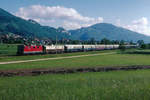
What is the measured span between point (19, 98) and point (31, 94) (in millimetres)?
944

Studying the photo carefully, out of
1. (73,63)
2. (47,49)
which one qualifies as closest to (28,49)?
(47,49)

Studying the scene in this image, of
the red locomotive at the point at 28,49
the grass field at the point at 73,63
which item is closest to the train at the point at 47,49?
the red locomotive at the point at 28,49

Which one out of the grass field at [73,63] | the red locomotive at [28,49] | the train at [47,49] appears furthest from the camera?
the train at [47,49]

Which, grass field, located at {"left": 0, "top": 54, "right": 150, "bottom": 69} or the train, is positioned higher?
the train

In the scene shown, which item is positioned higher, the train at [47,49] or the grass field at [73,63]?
the train at [47,49]

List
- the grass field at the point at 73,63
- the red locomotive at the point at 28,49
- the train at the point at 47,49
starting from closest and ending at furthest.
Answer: the grass field at the point at 73,63 → the red locomotive at the point at 28,49 → the train at the point at 47,49

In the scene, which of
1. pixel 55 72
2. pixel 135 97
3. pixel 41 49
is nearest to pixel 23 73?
pixel 55 72

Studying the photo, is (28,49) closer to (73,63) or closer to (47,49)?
(47,49)

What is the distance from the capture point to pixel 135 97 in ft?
28.9

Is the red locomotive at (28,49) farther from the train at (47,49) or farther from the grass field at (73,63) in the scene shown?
the grass field at (73,63)

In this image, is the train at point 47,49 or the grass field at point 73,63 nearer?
the grass field at point 73,63

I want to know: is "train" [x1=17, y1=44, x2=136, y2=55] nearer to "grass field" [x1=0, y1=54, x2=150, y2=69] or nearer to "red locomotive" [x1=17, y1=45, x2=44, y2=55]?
"red locomotive" [x1=17, y1=45, x2=44, y2=55]

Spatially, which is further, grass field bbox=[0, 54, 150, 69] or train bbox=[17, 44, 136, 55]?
train bbox=[17, 44, 136, 55]

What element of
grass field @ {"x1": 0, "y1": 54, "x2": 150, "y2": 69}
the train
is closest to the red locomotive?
the train
